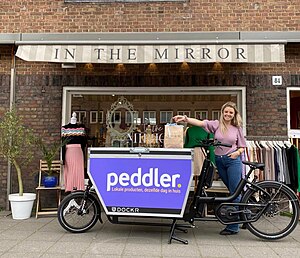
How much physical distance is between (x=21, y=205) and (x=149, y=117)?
9.91 ft

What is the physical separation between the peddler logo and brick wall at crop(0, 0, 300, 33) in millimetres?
3541

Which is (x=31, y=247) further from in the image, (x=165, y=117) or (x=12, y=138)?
(x=165, y=117)

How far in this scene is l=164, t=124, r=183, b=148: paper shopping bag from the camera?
5320 mm

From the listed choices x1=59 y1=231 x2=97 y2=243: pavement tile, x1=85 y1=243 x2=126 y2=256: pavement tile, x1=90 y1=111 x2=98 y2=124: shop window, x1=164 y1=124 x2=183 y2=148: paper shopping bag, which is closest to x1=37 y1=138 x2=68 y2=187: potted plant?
x1=90 y1=111 x2=98 y2=124: shop window

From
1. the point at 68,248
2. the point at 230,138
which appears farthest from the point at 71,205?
the point at 230,138

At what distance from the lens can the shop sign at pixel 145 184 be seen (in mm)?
4836

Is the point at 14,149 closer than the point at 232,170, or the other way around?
the point at 232,170

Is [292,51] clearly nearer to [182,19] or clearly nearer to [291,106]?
[291,106]

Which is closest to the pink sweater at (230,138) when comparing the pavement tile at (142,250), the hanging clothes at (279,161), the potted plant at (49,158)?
the hanging clothes at (279,161)

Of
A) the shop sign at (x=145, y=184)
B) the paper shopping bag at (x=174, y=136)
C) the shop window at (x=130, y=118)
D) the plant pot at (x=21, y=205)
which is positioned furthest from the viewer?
the shop window at (x=130, y=118)

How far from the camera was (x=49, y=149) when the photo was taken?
278 inches

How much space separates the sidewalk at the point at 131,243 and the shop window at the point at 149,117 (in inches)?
93.9

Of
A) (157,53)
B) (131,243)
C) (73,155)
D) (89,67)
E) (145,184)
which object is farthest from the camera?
(89,67)

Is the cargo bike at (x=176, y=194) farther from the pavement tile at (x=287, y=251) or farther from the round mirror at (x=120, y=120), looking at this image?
the round mirror at (x=120, y=120)
